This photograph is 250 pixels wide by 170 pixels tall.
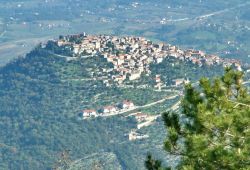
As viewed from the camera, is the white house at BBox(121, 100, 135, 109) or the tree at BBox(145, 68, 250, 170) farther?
the white house at BBox(121, 100, 135, 109)

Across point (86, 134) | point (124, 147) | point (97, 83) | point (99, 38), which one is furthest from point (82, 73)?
point (124, 147)

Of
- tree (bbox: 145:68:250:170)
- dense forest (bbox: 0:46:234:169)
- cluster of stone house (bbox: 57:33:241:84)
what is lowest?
dense forest (bbox: 0:46:234:169)

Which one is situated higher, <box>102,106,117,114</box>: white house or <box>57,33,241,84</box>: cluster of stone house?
<box>57,33,241,84</box>: cluster of stone house

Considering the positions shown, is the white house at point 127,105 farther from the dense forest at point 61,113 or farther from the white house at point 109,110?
the white house at point 109,110

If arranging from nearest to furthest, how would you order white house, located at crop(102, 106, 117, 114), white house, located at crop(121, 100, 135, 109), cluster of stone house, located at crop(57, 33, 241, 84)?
white house, located at crop(102, 106, 117, 114), white house, located at crop(121, 100, 135, 109), cluster of stone house, located at crop(57, 33, 241, 84)

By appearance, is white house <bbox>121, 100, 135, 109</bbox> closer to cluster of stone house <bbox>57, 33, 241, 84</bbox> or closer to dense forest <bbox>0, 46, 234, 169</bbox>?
dense forest <bbox>0, 46, 234, 169</bbox>

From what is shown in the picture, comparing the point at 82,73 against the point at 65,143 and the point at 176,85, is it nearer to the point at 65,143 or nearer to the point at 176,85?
the point at 176,85

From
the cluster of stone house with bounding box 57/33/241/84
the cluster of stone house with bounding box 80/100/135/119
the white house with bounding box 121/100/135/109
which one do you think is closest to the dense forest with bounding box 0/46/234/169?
the cluster of stone house with bounding box 80/100/135/119
